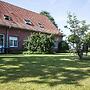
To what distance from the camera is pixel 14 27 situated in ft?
99.8

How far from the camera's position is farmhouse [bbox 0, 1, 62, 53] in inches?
1160

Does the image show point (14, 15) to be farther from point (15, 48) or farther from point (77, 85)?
point (77, 85)

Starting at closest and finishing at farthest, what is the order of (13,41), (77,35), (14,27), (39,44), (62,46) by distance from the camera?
(77,35) < (39,44) < (14,27) < (13,41) < (62,46)

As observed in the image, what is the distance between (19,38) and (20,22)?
2.26m

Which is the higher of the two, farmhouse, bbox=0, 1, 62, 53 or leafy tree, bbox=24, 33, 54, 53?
farmhouse, bbox=0, 1, 62, 53

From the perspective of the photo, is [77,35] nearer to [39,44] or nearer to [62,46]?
[39,44]

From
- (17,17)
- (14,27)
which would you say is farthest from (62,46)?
(14,27)

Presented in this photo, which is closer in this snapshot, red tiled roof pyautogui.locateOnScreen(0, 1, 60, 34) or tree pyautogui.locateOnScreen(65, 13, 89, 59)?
tree pyautogui.locateOnScreen(65, 13, 89, 59)

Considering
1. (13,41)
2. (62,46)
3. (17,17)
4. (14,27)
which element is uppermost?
(17,17)

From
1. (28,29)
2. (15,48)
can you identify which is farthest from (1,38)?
(28,29)

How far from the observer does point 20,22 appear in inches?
1300

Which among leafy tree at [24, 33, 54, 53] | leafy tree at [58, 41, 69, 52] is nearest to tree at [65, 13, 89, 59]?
leafy tree at [24, 33, 54, 53]

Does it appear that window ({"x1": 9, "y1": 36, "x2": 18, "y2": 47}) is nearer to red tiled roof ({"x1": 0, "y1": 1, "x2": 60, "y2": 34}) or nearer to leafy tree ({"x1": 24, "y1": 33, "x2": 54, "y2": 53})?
red tiled roof ({"x1": 0, "y1": 1, "x2": 60, "y2": 34})

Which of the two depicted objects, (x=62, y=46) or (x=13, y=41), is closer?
(x=13, y=41)
